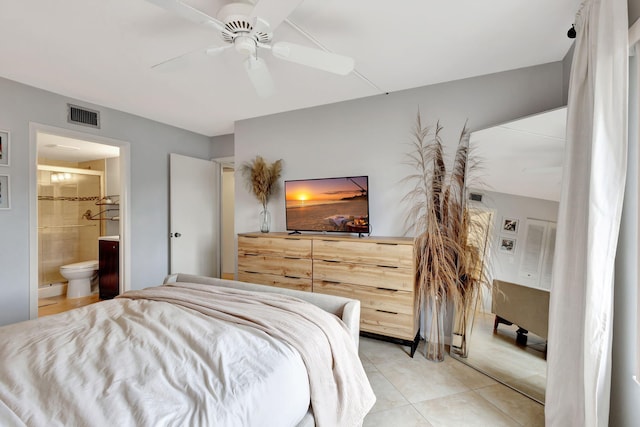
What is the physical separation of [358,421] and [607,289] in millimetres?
1294

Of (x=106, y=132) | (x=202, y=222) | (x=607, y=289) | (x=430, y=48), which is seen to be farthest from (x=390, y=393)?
(x=106, y=132)

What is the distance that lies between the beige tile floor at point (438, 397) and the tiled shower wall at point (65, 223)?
492 cm

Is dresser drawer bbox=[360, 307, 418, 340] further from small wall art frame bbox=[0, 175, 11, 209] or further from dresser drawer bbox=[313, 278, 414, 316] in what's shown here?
small wall art frame bbox=[0, 175, 11, 209]

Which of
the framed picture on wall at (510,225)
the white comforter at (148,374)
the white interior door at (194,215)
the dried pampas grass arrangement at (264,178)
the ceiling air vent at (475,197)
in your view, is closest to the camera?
A: the white comforter at (148,374)

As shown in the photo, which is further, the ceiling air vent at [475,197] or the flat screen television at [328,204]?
the flat screen television at [328,204]

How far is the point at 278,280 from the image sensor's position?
3053mm

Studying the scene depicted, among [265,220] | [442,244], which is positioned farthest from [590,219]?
[265,220]

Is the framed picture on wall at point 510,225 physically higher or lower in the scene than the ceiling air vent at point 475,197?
lower

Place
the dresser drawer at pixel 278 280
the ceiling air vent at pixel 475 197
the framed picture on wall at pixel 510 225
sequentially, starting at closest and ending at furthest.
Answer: the framed picture on wall at pixel 510 225 < the ceiling air vent at pixel 475 197 < the dresser drawer at pixel 278 280

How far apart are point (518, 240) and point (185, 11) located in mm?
2436

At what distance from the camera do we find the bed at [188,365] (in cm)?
90

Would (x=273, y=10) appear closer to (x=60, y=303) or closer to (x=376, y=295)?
(x=376, y=295)

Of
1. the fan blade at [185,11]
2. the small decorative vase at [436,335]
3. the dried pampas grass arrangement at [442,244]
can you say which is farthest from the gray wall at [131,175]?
the small decorative vase at [436,335]

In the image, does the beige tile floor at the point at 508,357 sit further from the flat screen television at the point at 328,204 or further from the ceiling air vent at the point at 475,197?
the flat screen television at the point at 328,204
